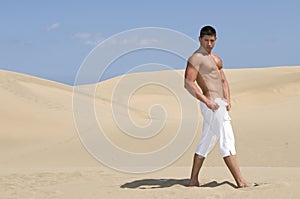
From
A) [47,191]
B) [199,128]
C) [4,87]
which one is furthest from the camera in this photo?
[4,87]

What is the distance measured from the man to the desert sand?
350 millimetres

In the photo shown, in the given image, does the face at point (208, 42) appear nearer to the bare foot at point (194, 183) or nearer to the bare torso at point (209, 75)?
the bare torso at point (209, 75)

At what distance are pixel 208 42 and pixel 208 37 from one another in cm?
6

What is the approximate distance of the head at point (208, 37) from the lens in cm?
548

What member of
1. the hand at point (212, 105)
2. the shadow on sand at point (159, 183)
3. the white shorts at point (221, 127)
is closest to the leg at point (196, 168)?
the shadow on sand at point (159, 183)

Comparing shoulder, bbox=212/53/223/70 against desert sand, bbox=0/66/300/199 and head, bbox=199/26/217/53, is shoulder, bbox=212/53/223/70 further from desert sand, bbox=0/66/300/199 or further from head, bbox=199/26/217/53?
desert sand, bbox=0/66/300/199

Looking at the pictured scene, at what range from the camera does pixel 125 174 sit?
23.6 ft

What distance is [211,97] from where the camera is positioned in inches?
219

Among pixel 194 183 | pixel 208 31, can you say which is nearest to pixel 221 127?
pixel 194 183

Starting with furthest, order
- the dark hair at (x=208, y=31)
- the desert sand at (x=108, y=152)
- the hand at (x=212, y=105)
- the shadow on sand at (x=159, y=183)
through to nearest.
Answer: the shadow on sand at (x=159, y=183) < the desert sand at (x=108, y=152) < the dark hair at (x=208, y=31) < the hand at (x=212, y=105)

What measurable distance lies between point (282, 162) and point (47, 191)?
199 inches

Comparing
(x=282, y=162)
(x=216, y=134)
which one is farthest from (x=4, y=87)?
(x=216, y=134)

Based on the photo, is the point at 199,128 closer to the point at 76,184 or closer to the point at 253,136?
the point at 253,136

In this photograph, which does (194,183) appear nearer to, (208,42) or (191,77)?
(191,77)
